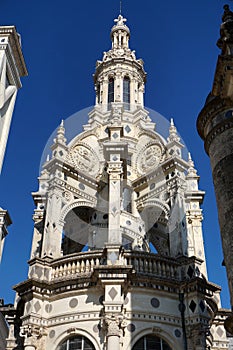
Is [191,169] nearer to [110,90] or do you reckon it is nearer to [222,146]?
[110,90]

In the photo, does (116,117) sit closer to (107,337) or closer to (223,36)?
(107,337)

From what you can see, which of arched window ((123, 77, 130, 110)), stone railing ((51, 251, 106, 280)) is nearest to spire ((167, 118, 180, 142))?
arched window ((123, 77, 130, 110))

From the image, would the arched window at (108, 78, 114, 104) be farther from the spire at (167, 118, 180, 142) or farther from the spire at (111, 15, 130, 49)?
the spire at (167, 118, 180, 142)

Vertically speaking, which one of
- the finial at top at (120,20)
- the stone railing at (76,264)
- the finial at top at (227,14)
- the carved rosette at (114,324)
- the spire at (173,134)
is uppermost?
the finial at top at (120,20)

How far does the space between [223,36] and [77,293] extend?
13061mm

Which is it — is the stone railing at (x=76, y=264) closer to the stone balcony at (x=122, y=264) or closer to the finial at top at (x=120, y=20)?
the stone balcony at (x=122, y=264)

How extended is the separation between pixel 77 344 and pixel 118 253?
4.18 metres

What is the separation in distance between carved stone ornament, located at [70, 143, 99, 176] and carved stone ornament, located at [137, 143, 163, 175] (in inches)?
114

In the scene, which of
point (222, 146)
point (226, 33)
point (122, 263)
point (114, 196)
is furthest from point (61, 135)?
point (226, 33)

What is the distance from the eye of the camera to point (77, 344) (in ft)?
60.1

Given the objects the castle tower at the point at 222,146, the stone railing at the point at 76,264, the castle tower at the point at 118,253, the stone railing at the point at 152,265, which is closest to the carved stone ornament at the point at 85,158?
the castle tower at the point at 118,253

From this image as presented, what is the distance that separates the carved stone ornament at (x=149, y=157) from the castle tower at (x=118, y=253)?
0.07m

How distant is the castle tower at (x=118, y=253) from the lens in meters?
18.6

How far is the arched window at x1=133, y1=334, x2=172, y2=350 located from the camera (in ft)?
59.8
